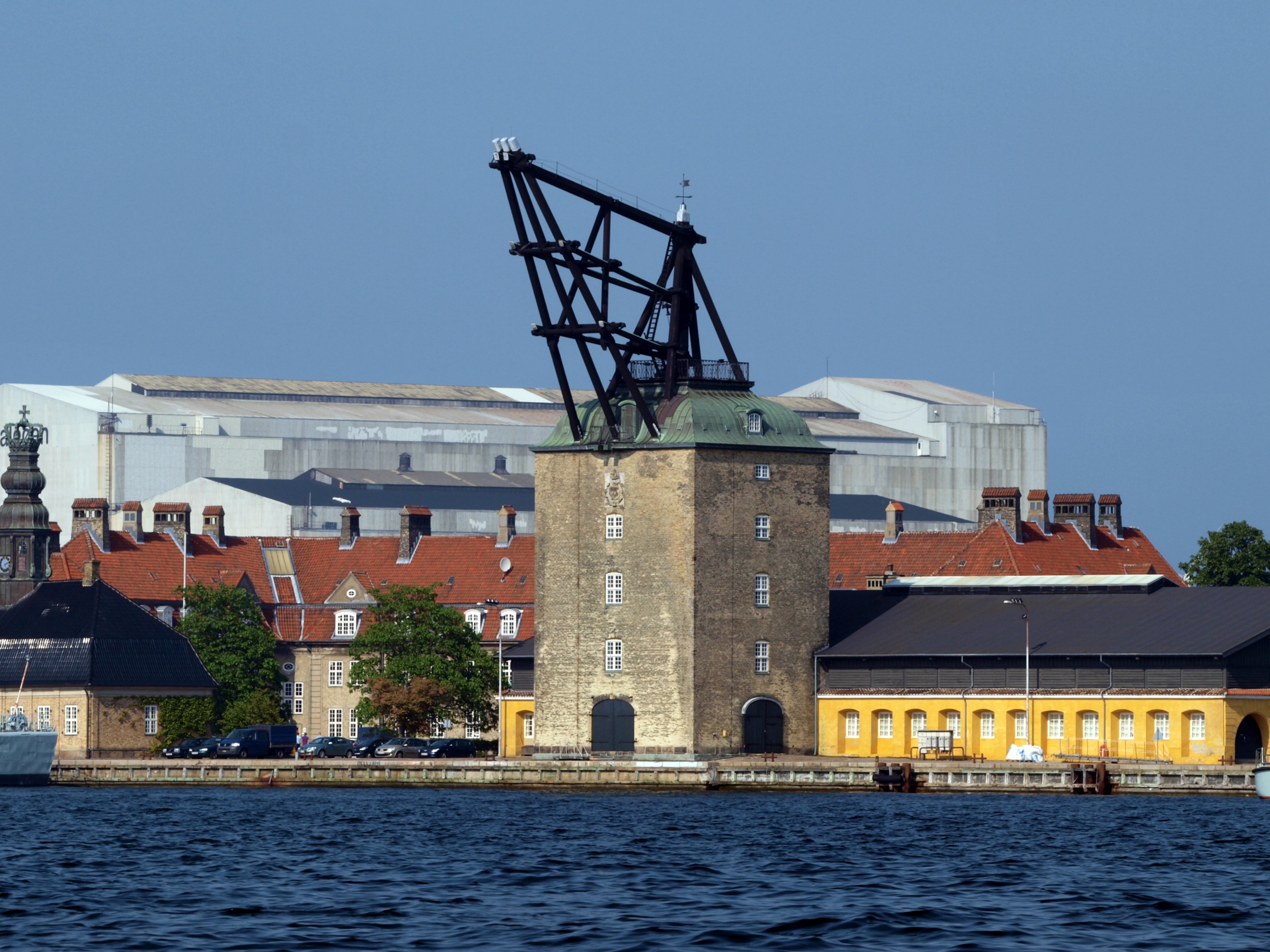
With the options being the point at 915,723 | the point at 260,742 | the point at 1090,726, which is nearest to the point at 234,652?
the point at 260,742

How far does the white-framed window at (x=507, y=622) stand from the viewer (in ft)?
425

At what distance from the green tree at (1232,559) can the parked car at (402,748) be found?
39.3m

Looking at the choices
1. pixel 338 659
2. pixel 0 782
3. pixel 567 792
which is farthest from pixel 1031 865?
pixel 338 659

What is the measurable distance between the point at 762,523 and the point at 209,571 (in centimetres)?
3855

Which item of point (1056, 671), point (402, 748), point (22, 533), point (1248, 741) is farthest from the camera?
point (22, 533)

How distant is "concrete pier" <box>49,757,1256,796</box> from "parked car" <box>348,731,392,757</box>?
17.1 feet

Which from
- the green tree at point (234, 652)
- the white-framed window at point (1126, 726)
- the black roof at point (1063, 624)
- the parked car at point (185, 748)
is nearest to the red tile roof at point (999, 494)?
the black roof at point (1063, 624)

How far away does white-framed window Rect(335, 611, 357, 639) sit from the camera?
438 ft

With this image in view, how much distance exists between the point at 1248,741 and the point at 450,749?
1252 inches

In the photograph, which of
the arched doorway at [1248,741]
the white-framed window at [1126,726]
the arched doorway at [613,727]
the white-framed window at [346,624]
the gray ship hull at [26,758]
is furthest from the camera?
the white-framed window at [346,624]

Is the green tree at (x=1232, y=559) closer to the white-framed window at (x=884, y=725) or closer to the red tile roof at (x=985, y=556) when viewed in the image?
the red tile roof at (x=985, y=556)

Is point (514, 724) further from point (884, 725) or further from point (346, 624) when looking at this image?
point (346, 624)

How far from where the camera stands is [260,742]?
386 ft

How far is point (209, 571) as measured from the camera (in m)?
138
